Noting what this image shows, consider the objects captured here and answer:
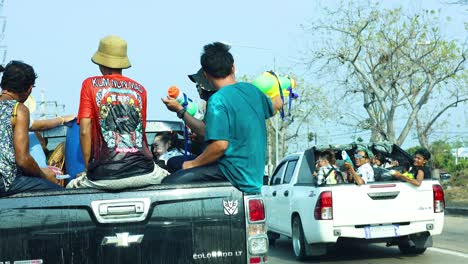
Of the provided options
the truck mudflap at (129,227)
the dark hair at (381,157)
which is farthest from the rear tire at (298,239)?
the truck mudflap at (129,227)

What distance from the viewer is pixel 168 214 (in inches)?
196

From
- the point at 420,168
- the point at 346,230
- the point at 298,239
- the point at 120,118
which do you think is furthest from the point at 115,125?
the point at 420,168

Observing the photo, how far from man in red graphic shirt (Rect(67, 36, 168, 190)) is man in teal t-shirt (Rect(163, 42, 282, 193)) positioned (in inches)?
11.2

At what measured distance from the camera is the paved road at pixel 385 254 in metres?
11.8

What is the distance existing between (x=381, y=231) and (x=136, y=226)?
7.11 metres

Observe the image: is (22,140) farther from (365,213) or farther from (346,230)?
(365,213)

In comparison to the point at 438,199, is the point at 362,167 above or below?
above

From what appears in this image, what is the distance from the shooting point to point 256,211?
505 cm

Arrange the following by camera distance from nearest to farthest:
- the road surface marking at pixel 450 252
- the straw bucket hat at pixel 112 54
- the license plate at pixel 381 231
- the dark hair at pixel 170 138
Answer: the straw bucket hat at pixel 112 54 → the dark hair at pixel 170 138 → the license plate at pixel 381 231 → the road surface marking at pixel 450 252

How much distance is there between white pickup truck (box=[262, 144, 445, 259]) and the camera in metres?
11.2

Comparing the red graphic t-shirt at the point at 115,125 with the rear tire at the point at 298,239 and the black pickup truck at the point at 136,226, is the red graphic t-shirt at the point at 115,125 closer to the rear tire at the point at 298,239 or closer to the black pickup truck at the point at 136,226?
the black pickup truck at the point at 136,226

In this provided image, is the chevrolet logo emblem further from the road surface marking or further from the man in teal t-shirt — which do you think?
the road surface marking

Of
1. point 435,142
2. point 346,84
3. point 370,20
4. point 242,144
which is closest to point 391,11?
point 370,20

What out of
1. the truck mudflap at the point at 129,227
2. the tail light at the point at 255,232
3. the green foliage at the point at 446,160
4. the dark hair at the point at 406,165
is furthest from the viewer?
the green foliage at the point at 446,160
